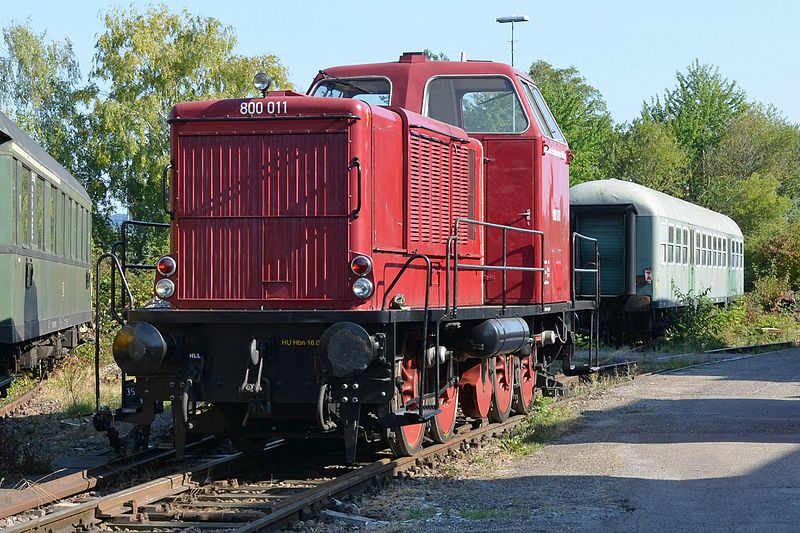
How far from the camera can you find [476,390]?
37.1ft

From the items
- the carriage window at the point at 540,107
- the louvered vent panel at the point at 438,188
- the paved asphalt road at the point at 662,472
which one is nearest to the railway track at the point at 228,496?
the paved asphalt road at the point at 662,472

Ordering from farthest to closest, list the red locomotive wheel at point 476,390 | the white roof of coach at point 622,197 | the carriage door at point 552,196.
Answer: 1. the white roof of coach at point 622,197
2. the carriage door at point 552,196
3. the red locomotive wheel at point 476,390

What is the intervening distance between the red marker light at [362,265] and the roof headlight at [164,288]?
1.57 metres

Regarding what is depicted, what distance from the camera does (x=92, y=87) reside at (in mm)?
43125

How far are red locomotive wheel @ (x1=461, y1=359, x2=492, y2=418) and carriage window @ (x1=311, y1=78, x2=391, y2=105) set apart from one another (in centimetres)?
283

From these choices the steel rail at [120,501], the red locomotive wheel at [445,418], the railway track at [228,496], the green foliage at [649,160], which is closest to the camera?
the steel rail at [120,501]

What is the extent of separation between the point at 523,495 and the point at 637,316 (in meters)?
16.7

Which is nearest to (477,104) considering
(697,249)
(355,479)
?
(355,479)

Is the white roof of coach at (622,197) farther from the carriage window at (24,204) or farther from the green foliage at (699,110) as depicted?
the green foliage at (699,110)

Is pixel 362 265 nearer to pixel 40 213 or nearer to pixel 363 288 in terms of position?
pixel 363 288

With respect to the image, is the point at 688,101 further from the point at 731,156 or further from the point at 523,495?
the point at 523,495

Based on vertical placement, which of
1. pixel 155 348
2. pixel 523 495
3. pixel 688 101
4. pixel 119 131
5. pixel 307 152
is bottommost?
pixel 523 495

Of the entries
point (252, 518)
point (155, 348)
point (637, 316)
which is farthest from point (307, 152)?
point (637, 316)

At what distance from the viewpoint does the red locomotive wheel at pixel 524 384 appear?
41.9 feet
